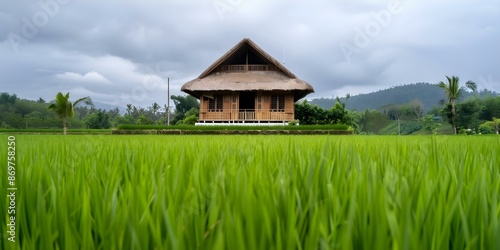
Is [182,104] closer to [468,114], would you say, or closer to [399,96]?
[468,114]

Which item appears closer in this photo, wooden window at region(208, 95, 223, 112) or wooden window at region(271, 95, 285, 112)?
wooden window at region(271, 95, 285, 112)

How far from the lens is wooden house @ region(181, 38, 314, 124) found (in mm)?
23469

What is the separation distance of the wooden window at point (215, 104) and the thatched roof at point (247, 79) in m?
1.13

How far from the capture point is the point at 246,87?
77.3 feet

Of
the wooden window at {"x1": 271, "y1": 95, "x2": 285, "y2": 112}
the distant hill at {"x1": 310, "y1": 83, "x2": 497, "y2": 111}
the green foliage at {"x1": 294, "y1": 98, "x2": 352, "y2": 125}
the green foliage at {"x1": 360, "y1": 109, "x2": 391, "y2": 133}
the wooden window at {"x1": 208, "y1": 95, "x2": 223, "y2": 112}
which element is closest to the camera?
the wooden window at {"x1": 271, "y1": 95, "x2": 285, "y2": 112}

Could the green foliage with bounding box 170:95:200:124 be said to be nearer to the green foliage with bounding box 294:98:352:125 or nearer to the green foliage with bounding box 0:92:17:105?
the green foliage with bounding box 0:92:17:105

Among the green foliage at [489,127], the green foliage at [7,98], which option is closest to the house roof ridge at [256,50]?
the green foliage at [489,127]

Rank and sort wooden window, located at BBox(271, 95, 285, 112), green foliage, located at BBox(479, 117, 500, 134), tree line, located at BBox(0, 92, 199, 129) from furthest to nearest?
tree line, located at BBox(0, 92, 199, 129) → green foliage, located at BBox(479, 117, 500, 134) → wooden window, located at BBox(271, 95, 285, 112)

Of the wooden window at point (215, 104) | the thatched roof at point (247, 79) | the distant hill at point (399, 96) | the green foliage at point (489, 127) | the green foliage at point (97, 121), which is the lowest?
the green foliage at point (489, 127)

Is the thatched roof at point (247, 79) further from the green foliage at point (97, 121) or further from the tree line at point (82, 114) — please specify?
the green foliage at point (97, 121)

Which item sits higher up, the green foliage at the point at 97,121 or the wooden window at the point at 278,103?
the wooden window at the point at 278,103

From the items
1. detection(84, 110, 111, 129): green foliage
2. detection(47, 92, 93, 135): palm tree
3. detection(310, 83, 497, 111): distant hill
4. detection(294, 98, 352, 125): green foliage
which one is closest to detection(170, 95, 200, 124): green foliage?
detection(84, 110, 111, 129): green foliage

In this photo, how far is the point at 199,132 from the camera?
17.9 m

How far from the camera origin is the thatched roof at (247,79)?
917 inches
